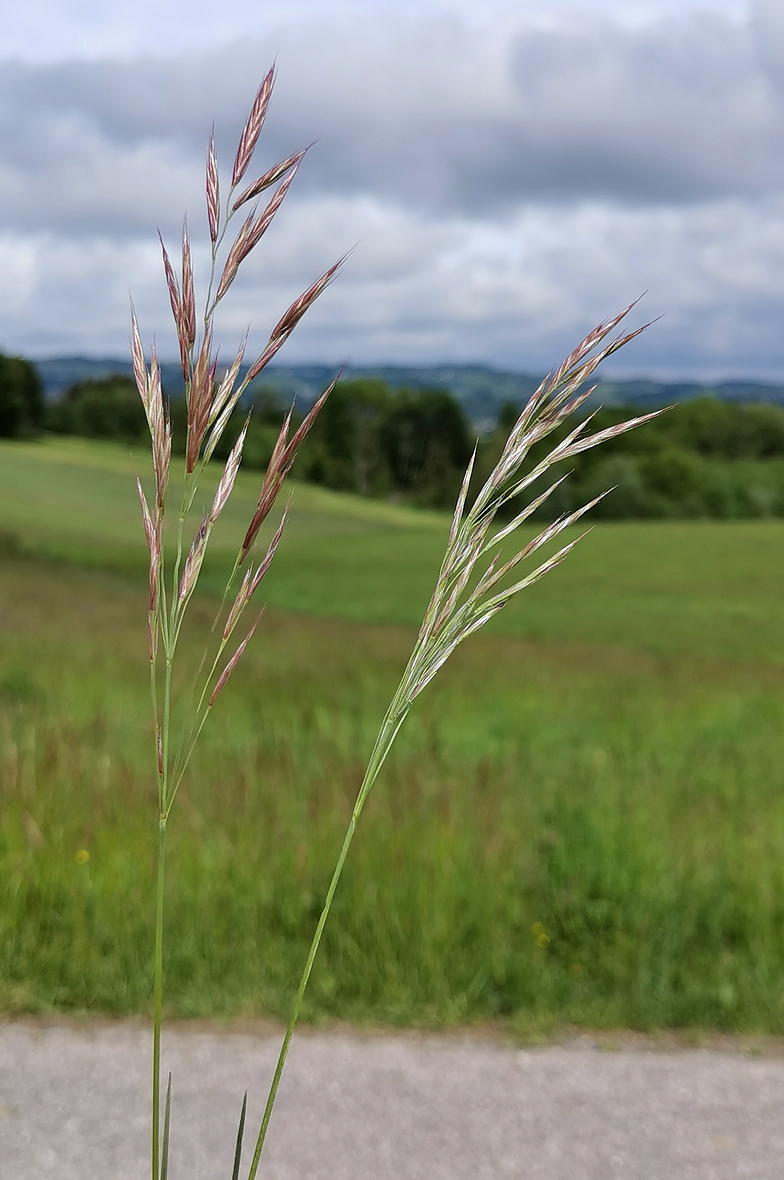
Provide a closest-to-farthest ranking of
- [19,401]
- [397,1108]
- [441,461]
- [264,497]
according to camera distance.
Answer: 1. [264,497]
2. [397,1108]
3. [19,401]
4. [441,461]

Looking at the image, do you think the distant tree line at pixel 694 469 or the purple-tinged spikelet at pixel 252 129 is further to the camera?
the distant tree line at pixel 694 469

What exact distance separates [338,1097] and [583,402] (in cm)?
231

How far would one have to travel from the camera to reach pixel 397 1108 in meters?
2.75

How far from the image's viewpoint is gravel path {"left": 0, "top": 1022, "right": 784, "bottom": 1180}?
8.15ft

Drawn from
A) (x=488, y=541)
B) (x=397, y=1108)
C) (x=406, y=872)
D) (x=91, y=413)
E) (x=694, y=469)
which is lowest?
(x=397, y=1108)

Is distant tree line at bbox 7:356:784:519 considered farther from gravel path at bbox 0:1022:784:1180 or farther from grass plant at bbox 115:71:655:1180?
grass plant at bbox 115:71:655:1180

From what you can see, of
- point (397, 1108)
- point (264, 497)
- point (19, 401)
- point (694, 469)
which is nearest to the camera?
point (264, 497)

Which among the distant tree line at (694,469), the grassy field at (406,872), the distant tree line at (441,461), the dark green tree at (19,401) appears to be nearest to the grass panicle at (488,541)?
the grassy field at (406,872)

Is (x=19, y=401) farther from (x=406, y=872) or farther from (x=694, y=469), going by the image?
(x=406, y=872)

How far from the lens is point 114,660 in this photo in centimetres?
947

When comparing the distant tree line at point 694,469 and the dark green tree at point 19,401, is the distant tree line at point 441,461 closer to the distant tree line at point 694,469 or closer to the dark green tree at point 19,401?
the distant tree line at point 694,469

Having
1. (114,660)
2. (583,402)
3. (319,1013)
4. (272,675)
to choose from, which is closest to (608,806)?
(319,1013)

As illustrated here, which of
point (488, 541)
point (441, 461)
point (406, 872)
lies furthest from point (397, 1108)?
point (441, 461)

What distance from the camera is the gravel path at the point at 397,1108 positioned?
2.48m
